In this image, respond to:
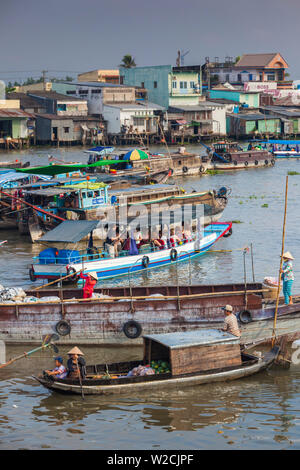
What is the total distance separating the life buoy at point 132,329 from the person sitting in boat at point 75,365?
3042mm

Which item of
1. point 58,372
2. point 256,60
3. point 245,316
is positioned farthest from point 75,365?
point 256,60

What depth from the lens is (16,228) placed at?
109 feet

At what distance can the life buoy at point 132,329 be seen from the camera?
17031 mm

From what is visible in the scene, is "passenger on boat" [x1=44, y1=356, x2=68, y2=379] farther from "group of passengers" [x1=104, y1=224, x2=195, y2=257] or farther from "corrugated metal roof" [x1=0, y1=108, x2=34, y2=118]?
"corrugated metal roof" [x1=0, y1=108, x2=34, y2=118]

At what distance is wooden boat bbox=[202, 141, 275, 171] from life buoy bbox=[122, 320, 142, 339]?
128 ft

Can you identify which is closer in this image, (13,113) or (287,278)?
(287,278)

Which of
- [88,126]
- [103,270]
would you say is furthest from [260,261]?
[88,126]

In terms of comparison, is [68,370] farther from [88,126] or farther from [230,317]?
A: [88,126]

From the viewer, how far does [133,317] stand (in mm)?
17094

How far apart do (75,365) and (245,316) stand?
4.77 metres

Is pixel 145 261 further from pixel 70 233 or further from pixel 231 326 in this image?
pixel 231 326

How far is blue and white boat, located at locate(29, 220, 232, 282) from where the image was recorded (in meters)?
22.2

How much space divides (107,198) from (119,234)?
5192 mm

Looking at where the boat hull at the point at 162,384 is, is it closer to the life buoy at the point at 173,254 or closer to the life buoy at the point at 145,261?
the life buoy at the point at 145,261
